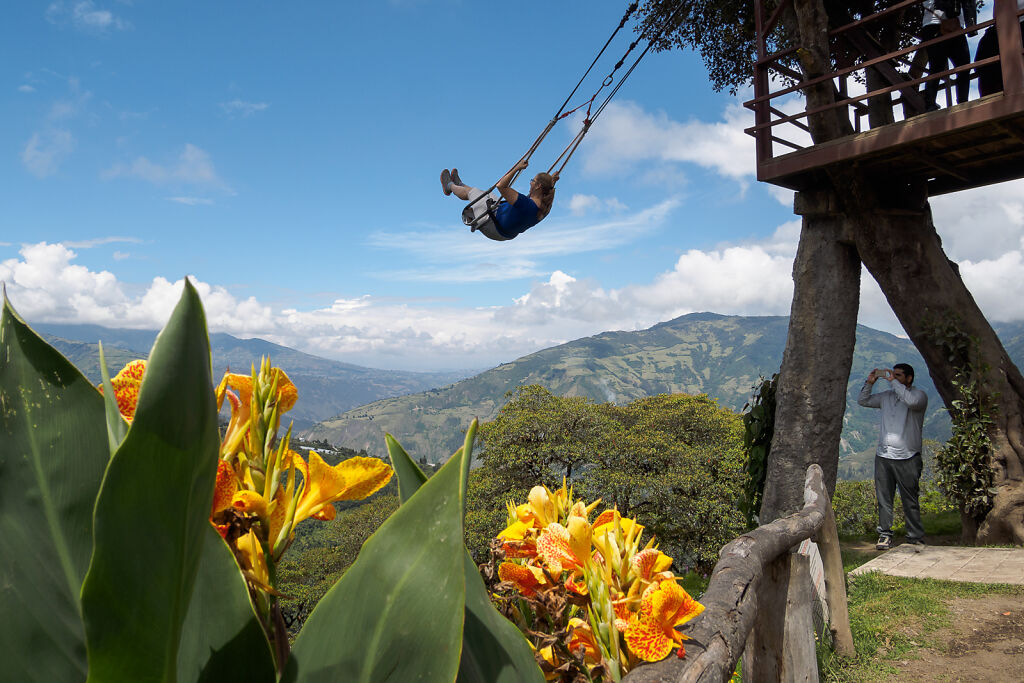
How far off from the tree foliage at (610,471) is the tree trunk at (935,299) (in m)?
9.36

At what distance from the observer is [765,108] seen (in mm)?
6238

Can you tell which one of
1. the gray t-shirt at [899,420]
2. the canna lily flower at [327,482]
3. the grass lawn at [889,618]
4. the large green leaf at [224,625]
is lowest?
the grass lawn at [889,618]

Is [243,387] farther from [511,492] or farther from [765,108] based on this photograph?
[511,492]

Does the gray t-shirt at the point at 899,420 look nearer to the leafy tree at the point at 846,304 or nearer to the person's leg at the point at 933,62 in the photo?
the leafy tree at the point at 846,304

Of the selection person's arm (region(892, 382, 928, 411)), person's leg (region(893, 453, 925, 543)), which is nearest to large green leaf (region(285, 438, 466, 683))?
person's arm (region(892, 382, 928, 411))

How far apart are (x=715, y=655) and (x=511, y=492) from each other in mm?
13918

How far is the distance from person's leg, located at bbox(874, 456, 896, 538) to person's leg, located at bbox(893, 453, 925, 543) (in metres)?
0.08

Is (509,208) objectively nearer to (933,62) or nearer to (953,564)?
(933,62)

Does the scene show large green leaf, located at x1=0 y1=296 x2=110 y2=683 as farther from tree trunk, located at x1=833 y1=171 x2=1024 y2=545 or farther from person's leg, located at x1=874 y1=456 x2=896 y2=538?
person's leg, located at x1=874 y1=456 x2=896 y2=538

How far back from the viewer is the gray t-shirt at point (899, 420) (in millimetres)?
6520

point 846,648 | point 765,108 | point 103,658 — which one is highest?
Result: point 765,108

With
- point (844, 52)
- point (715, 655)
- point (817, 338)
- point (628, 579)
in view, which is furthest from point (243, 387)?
point (844, 52)

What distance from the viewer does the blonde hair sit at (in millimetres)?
6678

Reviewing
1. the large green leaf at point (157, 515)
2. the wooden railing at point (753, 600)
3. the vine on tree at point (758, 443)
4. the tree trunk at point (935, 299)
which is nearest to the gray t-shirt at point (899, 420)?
the tree trunk at point (935, 299)
